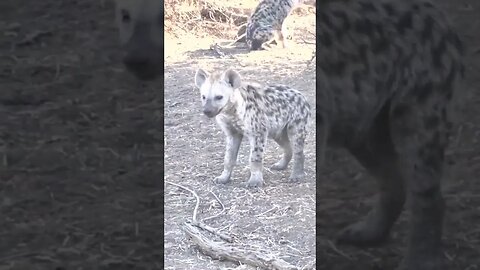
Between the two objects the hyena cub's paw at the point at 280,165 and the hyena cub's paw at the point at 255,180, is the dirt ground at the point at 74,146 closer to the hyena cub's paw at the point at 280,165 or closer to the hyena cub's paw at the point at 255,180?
the hyena cub's paw at the point at 255,180

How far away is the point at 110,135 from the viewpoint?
47.8 inches

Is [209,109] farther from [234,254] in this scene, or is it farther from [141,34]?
[141,34]

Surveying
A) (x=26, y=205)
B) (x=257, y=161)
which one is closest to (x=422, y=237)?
(x=26, y=205)

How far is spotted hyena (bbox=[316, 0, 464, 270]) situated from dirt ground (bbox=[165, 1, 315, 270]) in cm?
97

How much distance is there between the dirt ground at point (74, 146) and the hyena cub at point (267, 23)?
67.4 inches

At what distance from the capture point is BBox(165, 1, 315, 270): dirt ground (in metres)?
2.33

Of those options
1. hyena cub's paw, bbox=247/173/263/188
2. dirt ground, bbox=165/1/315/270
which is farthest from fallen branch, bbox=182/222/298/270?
hyena cub's paw, bbox=247/173/263/188

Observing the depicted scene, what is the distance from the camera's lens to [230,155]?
2.52m

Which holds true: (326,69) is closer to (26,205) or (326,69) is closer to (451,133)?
(451,133)

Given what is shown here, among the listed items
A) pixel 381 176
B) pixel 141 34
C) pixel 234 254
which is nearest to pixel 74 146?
pixel 141 34

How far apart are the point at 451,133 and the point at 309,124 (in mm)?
1298

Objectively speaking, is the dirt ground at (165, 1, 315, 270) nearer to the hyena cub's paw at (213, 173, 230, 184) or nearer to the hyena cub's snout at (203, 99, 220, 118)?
the hyena cub's paw at (213, 173, 230, 184)

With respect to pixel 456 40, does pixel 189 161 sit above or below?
below

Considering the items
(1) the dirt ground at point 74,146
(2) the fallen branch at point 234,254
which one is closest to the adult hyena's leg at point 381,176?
(1) the dirt ground at point 74,146
